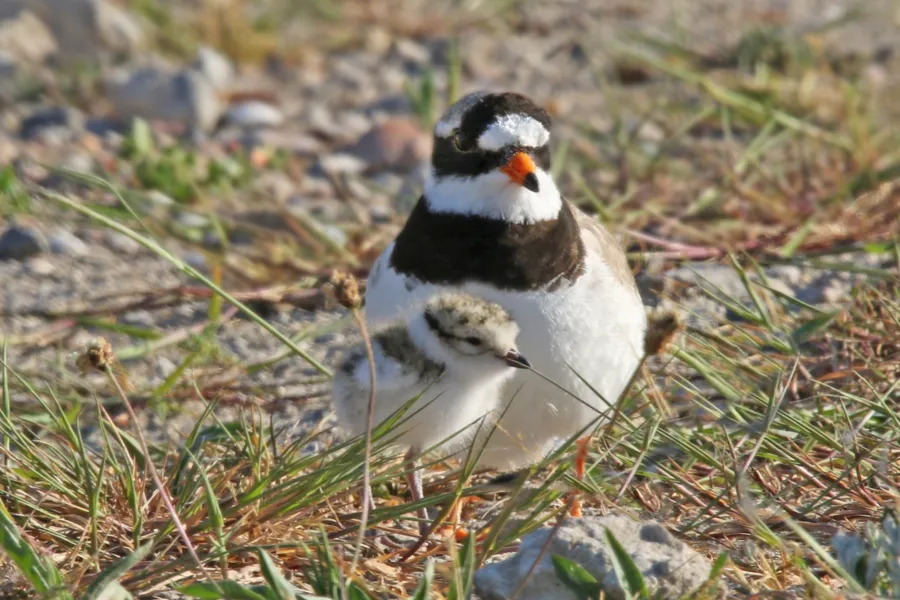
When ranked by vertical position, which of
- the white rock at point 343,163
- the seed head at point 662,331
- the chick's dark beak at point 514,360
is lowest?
the white rock at point 343,163

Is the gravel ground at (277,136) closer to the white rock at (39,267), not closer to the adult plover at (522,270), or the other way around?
the white rock at (39,267)

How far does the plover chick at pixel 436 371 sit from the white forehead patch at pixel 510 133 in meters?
0.39

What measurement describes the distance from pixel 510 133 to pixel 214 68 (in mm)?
4395

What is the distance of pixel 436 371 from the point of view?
9.11ft

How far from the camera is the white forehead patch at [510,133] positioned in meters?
2.99

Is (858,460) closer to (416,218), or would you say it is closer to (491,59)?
(416,218)

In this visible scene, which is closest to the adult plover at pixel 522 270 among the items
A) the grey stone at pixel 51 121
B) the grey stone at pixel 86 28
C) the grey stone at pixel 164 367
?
the grey stone at pixel 164 367

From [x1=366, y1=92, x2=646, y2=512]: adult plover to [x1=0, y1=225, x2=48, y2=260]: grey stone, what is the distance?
246 cm

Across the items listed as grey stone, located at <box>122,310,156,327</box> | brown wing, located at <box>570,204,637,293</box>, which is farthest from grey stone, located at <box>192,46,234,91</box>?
brown wing, located at <box>570,204,637,293</box>

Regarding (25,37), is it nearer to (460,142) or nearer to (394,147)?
(394,147)

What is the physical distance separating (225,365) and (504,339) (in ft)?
5.20

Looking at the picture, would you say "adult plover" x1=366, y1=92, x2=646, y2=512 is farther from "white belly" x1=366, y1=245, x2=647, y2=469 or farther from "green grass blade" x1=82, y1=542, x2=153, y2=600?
"green grass blade" x1=82, y1=542, x2=153, y2=600

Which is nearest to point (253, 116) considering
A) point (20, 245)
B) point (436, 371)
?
point (20, 245)

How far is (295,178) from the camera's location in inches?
236
